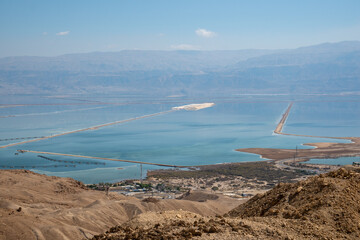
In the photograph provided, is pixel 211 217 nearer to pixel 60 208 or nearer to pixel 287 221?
pixel 287 221

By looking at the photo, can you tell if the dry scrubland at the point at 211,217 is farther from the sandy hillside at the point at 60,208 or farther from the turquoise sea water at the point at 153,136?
the turquoise sea water at the point at 153,136

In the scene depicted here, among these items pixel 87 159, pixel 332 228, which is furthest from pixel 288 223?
pixel 87 159

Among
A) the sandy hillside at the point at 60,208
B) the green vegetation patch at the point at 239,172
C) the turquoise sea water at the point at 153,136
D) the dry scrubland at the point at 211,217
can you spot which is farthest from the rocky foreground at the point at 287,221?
the turquoise sea water at the point at 153,136

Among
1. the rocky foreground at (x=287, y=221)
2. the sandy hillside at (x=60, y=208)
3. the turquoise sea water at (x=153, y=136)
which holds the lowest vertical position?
the turquoise sea water at (x=153, y=136)

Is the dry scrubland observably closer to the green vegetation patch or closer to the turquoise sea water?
the green vegetation patch

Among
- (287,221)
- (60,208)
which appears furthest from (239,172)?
(287,221)

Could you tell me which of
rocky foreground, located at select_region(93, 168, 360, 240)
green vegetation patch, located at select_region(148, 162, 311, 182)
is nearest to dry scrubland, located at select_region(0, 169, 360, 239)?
rocky foreground, located at select_region(93, 168, 360, 240)

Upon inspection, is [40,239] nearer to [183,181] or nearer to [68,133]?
[183,181]

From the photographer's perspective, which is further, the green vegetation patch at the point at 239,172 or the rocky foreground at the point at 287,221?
the green vegetation patch at the point at 239,172
